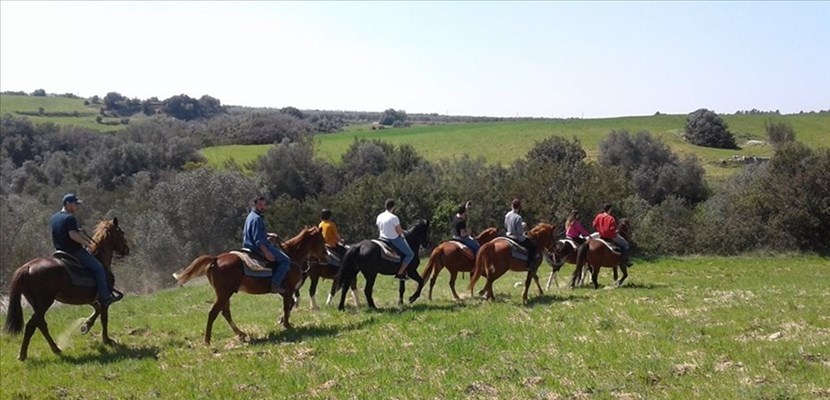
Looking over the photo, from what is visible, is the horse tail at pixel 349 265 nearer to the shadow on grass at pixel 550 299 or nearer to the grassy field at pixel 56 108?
the shadow on grass at pixel 550 299

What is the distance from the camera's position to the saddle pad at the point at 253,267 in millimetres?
15039

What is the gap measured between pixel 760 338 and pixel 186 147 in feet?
274

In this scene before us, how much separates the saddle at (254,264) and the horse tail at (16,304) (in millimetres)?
4064

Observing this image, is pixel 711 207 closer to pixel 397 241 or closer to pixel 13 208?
pixel 397 241

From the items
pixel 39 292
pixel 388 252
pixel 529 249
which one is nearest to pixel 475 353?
pixel 388 252

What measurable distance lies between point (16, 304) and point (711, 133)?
295 feet

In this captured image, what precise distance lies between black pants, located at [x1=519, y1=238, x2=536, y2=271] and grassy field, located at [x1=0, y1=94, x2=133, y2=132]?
4572 inches

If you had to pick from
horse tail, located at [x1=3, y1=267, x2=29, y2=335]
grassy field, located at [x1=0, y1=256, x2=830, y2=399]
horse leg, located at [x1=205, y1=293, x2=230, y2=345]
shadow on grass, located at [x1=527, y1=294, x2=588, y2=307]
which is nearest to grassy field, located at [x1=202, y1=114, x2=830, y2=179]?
shadow on grass, located at [x1=527, y1=294, x2=588, y2=307]

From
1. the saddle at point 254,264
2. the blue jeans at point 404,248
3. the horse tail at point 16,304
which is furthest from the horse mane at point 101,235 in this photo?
the blue jeans at point 404,248

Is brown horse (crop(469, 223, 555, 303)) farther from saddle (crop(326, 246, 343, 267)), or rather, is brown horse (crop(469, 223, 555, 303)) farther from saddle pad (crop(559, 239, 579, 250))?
saddle pad (crop(559, 239, 579, 250))

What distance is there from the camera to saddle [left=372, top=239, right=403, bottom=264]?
58.7 feet

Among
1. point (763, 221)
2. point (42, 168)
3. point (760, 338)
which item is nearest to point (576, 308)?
point (760, 338)

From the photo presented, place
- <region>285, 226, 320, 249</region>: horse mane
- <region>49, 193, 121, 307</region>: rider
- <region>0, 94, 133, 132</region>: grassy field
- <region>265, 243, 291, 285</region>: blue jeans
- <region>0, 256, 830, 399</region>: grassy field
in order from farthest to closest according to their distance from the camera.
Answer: <region>0, 94, 133, 132</region>: grassy field < <region>285, 226, 320, 249</region>: horse mane < <region>265, 243, 291, 285</region>: blue jeans < <region>49, 193, 121, 307</region>: rider < <region>0, 256, 830, 399</region>: grassy field

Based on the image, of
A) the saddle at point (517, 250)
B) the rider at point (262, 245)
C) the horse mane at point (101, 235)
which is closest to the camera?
the rider at point (262, 245)
